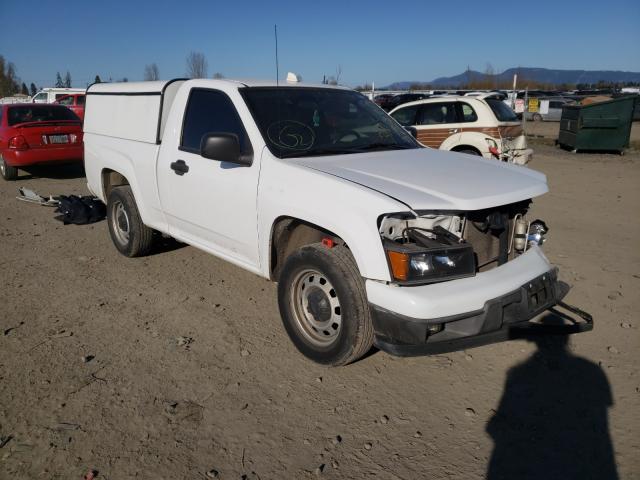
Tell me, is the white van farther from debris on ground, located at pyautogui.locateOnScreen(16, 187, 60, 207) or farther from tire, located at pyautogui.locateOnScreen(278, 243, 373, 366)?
tire, located at pyautogui.locateOnScreen(278, 243, 373, 366)

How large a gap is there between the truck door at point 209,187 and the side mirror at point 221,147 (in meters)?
0.14

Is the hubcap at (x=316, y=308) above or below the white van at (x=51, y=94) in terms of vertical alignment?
below

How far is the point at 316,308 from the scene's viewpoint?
138 inches

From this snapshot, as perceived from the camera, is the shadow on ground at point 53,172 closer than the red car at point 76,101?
Yes

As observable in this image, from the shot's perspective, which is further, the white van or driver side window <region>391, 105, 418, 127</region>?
the white van

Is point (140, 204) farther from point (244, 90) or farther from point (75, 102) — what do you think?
point (75, 102)

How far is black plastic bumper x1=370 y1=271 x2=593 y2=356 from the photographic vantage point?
2.88 meters

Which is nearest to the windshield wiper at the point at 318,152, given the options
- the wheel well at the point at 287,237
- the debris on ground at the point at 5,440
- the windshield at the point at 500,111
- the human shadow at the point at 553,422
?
the wheel well at the point at 287,237

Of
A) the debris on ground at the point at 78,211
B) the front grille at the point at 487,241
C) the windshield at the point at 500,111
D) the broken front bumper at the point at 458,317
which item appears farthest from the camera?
the windshield at the point at 500,111

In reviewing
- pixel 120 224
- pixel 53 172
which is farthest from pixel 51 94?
pixel 120 224

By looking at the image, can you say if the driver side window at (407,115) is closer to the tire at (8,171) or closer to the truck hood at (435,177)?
the truck hood at (435,177)

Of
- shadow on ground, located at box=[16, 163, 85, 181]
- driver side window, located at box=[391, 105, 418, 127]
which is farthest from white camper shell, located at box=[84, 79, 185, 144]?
driver side window, located at box=[391, 105, 418, 127]

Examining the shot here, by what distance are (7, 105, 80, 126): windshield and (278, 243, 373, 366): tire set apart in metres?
9.62

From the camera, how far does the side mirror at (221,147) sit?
3627 mm
